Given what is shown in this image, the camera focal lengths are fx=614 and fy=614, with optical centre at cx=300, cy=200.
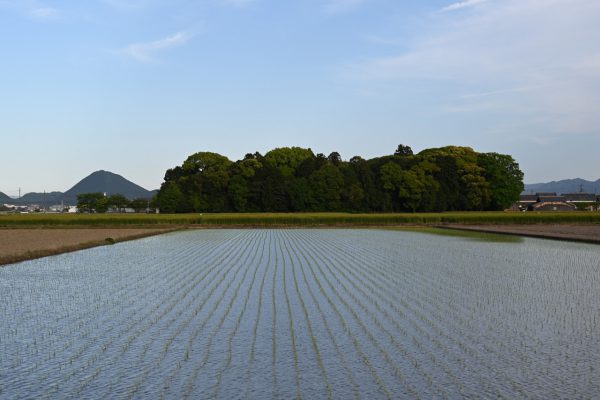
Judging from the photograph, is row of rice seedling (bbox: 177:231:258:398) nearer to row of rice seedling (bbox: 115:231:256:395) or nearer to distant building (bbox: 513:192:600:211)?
row of rice seedling (bbox: 115:231:256:395)

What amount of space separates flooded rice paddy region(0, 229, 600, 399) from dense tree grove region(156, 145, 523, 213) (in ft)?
212

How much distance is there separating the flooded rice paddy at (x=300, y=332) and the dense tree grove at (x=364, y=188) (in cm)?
6474

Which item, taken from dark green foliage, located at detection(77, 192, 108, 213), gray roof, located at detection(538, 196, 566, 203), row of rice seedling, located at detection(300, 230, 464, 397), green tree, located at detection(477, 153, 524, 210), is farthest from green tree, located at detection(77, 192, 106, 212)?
row of rice seedling, located at detection(300, 230, 464, 397)

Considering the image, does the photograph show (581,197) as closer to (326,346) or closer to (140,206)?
(140,206)

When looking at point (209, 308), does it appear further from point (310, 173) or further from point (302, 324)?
point (310, 173)

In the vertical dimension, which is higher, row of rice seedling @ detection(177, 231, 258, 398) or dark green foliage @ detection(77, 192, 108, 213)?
dark green foliage @ detection(77, 192, 108, 213)

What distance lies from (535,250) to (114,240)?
23010mm

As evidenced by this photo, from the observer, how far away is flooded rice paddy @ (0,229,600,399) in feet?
23.3

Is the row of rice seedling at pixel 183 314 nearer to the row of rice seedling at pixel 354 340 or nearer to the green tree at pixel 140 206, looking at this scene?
the row of rice seedling at pixel 354 340

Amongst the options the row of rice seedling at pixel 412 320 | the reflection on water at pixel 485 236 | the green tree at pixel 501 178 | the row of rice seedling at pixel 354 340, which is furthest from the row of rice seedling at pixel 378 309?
the green tree at pixel 501 178

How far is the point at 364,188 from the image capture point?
87.9m

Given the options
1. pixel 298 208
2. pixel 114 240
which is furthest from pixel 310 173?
pixel 114 240

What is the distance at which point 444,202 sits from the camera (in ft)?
275

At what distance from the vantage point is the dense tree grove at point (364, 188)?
83.8 m
